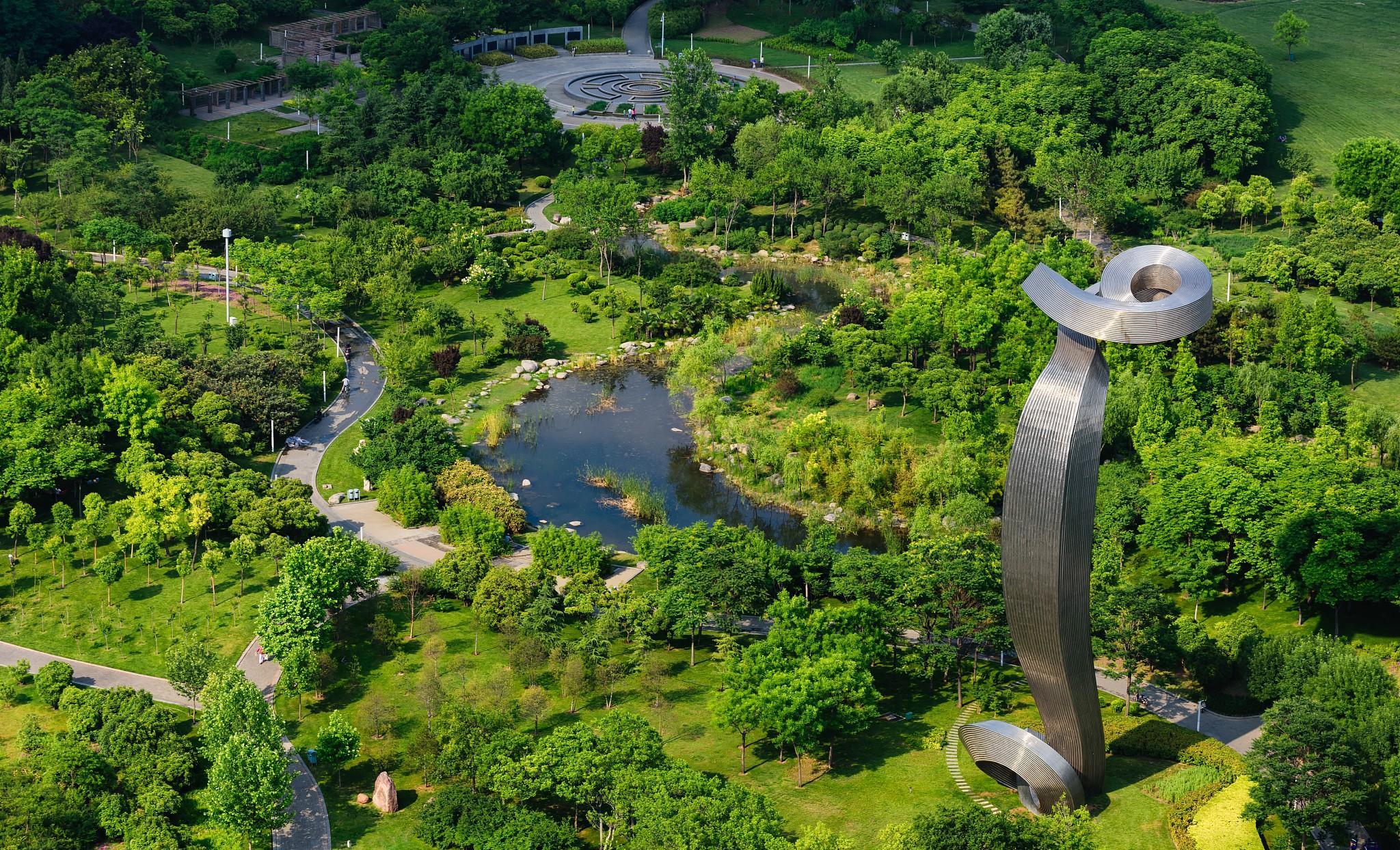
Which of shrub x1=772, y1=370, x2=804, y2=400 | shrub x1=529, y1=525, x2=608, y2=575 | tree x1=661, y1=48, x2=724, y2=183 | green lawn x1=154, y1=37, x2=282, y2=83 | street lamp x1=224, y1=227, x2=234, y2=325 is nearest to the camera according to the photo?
shrub x1=529, y1=525, x2=608, y2=575

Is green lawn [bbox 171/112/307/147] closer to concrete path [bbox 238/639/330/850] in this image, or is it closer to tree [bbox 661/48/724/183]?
tree [bbox 661/48/724/183]

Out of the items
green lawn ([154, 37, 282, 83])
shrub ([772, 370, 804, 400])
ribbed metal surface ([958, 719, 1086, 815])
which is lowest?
shrub ([772, 370, 804, 400])

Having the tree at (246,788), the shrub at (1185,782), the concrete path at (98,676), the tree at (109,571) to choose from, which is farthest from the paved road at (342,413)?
the shrub at (1185,782)

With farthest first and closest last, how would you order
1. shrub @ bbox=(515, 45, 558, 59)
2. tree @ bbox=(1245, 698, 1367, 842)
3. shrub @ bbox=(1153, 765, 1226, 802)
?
shrub @ bbox=(515, 45, 558, 59) < shrub @ bbox=(1153, 765, 1226, 802) < tree @ bbox=(1245, 698, 1367, 842)

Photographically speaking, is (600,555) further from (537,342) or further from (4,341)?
(4,341)

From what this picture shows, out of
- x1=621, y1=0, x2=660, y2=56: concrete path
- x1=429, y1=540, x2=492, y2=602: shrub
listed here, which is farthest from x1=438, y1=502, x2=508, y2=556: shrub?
x1=621, y1=0, x2=660, y2=56: concrete path

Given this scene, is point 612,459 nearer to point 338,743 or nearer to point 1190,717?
point 338,743

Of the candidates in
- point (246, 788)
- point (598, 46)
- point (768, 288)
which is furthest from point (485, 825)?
point (598, 46)
